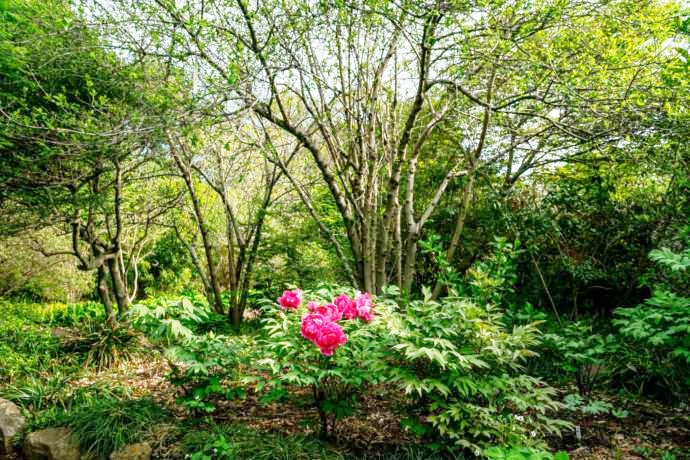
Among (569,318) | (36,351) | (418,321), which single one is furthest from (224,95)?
(569,318)

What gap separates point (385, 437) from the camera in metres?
3.35

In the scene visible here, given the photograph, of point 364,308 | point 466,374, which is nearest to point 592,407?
point 466,374

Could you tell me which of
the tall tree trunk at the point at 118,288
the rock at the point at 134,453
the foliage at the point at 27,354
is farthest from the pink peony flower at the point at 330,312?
the tall tree trunk at the point at 118,288

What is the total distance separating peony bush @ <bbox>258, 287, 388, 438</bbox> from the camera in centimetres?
276

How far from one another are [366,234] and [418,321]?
89.3 inches

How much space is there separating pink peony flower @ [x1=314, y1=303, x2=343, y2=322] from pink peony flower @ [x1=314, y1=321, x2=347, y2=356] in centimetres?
11

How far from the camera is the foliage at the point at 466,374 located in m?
2.54

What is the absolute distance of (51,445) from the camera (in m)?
3.49

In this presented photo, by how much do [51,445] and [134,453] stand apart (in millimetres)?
761

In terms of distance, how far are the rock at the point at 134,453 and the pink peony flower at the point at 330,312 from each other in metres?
1.69

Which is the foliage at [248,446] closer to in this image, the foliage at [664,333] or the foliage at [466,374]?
the foliage at [466,374]

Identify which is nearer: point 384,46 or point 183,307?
point 183,307

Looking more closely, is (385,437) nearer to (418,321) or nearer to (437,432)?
(437,432)

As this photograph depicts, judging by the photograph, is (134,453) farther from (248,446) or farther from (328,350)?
(328,350)
